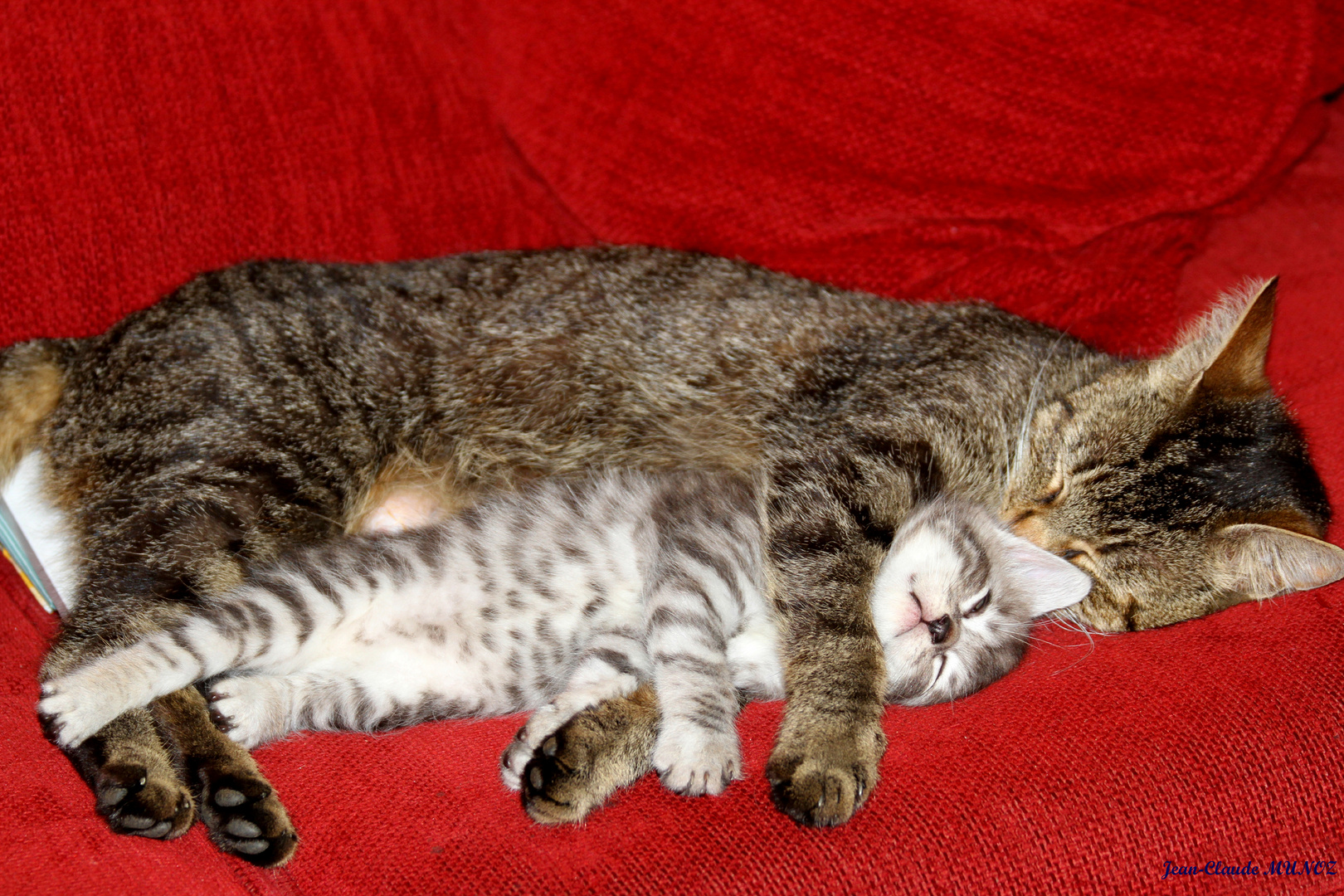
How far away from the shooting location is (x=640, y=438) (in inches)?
87.2

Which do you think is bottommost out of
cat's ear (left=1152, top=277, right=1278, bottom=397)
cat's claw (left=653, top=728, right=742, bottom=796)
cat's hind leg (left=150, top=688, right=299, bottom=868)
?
cat's hind leg (left=150, top=688, right=299, bottom=868)

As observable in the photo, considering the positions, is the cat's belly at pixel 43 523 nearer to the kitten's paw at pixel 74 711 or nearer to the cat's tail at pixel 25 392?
the cat's tail at pixel 25 392

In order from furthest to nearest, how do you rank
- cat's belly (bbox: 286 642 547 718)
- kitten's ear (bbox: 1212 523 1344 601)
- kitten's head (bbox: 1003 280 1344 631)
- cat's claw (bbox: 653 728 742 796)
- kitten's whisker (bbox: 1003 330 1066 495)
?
kitten's whisker (bbox: 1003 330 1066 495), cat's belly (bbox: 286 642 547 718), kitten's head (bbox: 1003 280 1344 631), kitten's ear (bbox: 1212 523 1344 601), cat's claw (bbox: 653 728 742 796)

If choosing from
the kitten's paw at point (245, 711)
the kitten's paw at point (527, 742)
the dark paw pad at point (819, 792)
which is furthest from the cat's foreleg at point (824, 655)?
the kitten's paw at point (245, 711)

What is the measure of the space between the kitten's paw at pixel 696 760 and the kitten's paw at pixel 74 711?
0.91 m

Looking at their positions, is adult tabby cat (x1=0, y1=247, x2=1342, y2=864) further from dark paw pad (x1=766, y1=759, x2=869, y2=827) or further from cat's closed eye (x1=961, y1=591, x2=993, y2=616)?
cat's closed eye (x1=961, y1=591, x2=993, y2=616)

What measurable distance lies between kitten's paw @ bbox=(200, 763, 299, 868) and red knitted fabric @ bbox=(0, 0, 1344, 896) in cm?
4

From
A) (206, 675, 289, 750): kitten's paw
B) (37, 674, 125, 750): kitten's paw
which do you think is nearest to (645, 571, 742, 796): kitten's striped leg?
(206, 675, 289, 750): kitten's paw

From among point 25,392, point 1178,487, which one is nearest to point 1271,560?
point 1178,487

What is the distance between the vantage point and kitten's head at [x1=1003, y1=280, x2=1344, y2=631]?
71.1 inches

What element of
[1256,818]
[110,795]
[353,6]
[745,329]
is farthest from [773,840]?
[353,6]

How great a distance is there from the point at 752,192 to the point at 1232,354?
112 centimetres

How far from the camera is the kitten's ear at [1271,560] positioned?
168 centimetres

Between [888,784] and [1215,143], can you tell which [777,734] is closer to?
[888,784]
